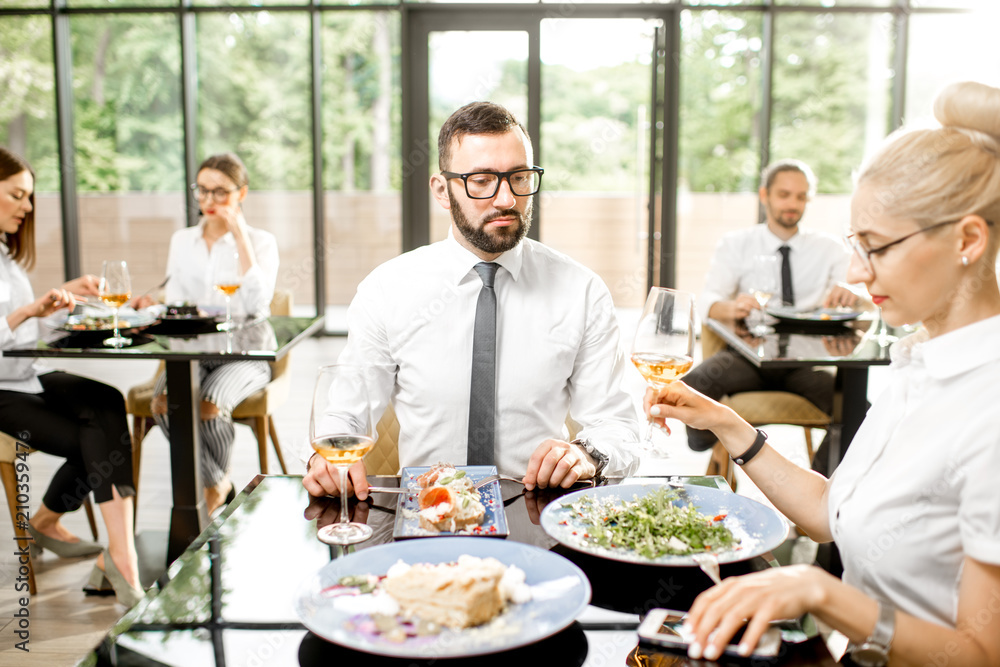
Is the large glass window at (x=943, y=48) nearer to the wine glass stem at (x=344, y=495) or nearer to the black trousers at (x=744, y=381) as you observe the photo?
the black trousers at (x=744, y=381)

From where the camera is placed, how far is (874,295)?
3.96ft

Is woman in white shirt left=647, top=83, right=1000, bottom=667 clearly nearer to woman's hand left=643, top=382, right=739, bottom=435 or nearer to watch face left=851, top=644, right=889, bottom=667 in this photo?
watch face left=851, top=644, right=889, bottom=667

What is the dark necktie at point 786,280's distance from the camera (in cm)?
398

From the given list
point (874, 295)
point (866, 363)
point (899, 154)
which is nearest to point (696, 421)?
point (874, 295)

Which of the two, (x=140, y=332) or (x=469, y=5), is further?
(x=469, y=5)

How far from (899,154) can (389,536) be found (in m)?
0.92

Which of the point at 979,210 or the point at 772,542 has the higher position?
the point at 979,210

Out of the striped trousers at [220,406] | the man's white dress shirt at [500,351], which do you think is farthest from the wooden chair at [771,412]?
the striped trousers at [220,406]

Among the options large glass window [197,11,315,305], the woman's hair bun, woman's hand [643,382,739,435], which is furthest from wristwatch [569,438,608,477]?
large glass window [197,11,315,305]

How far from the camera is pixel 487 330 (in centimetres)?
202

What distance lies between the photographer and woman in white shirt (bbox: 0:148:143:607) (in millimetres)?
2846

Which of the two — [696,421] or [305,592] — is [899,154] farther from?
[305,592]

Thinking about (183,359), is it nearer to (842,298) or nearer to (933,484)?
(933,484)

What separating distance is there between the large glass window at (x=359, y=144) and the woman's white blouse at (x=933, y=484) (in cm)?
598
